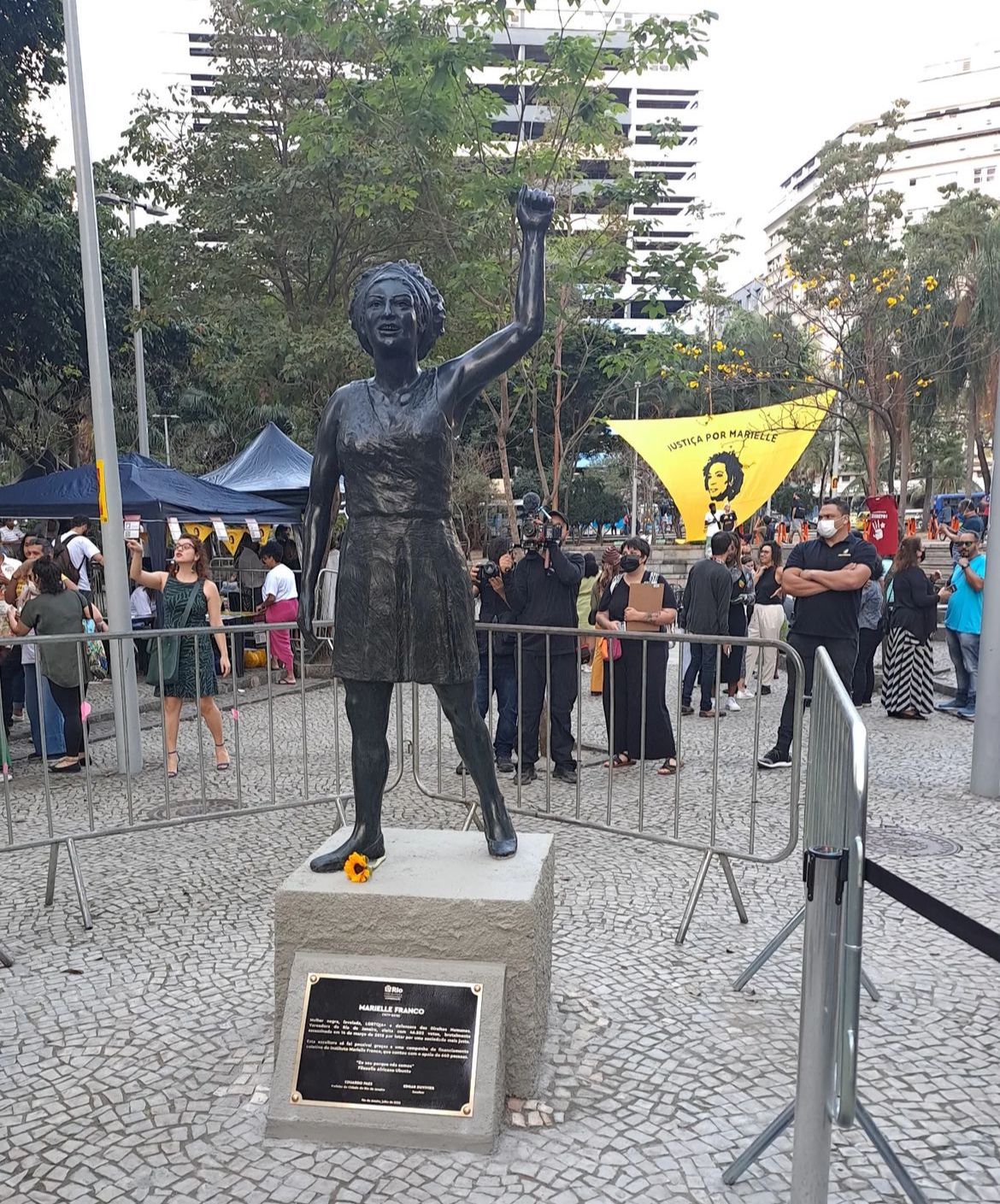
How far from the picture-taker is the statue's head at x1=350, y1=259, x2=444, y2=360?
2967 millimetres

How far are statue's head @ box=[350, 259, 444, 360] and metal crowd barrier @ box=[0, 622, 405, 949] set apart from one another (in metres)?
2.04

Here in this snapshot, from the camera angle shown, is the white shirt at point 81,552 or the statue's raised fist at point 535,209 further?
the white shirt at point 81,552

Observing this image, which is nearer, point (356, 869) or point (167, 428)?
point (356, 869)

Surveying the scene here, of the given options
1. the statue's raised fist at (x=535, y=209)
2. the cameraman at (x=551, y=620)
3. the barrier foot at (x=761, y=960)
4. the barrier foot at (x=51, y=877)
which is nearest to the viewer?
the statue's raised fist at (x=535, y=209)

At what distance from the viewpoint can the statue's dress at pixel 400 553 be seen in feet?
9.80

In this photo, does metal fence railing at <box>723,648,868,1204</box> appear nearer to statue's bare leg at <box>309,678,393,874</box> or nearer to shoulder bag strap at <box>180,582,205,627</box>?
statue's bare leg at <box>309,678,393,874</box>

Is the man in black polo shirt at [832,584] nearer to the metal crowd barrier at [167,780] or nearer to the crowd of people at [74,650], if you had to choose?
the metal crowd barrier at [167,780]

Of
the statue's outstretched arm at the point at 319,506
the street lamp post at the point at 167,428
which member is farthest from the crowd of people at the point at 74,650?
the street lamp post at the point at 167,428

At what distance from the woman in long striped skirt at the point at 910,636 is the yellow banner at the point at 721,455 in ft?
13.7

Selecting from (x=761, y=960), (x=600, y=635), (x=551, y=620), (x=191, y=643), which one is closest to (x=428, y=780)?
(x=551, y=620)

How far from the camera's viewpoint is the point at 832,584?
6.26 meters

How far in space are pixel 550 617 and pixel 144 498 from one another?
20.3ft

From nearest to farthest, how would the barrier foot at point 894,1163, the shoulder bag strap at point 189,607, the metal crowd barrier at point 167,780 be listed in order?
the barrier foot at point 894,1163, the metal crowd barrier at point 167,780, the shoulder bag strap at point 189,607

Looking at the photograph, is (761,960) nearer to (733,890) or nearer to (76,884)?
(733,890)
